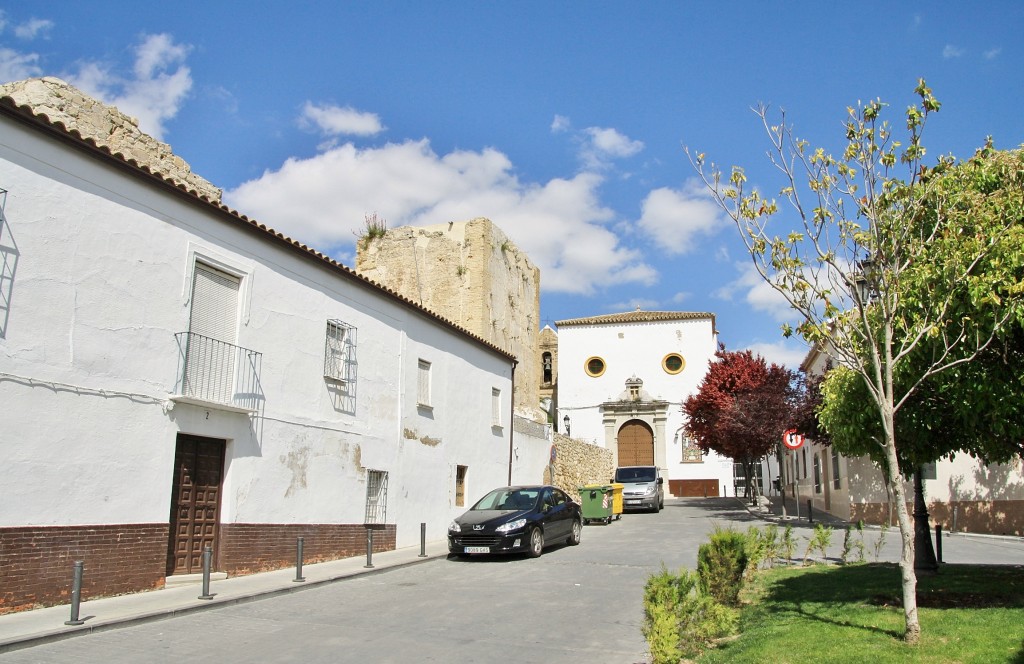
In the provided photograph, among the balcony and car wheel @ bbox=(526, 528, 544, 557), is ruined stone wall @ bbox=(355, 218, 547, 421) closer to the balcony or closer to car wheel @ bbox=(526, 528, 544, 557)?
car wheel @ bbox=(526, 528, 544, 557)

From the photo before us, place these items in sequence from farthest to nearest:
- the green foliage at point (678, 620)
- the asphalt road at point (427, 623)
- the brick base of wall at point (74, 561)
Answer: the brick base of wall at point (74, 561), the asphalt road at point (427, 623), the green foliage at point (678, 620)

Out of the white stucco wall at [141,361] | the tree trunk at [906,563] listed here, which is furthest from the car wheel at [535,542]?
the tree trunk at [906,563]

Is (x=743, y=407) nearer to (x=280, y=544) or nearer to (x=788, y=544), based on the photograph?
(x=788, y=544)

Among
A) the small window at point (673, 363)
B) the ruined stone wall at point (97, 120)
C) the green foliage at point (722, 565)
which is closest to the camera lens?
the green foliage at point (722, 565)

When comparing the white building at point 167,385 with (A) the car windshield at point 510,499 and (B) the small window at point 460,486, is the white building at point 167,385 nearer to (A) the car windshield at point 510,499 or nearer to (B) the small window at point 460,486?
(A) the car windshield at point 510,499

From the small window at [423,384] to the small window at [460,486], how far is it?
2.50 m

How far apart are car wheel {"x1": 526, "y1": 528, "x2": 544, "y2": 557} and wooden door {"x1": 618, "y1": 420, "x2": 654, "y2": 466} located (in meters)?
29.6

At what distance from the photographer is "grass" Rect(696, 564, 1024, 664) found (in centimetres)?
611

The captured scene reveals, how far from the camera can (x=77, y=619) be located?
8.16m

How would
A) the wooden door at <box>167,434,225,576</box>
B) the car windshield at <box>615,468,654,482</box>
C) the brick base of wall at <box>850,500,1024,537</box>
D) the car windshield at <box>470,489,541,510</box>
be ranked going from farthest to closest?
the car windshield at <box>615,468,654,482</box> < the brick base of wall at <box>850,500,1024,537</box> < the car windshield at <box>470,489,541,510</box> < the wooden door at <box>167,434,225,576</box>

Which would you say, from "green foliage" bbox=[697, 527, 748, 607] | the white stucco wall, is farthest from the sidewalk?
"green foliage" bbox=[697, 527, 748, 607]

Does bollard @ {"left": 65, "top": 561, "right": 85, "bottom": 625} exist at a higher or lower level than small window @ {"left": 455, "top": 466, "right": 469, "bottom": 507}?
lower

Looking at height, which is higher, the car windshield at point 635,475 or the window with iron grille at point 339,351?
the window with iron grille at point 339,351

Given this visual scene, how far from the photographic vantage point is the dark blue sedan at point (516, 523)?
14.7 m
